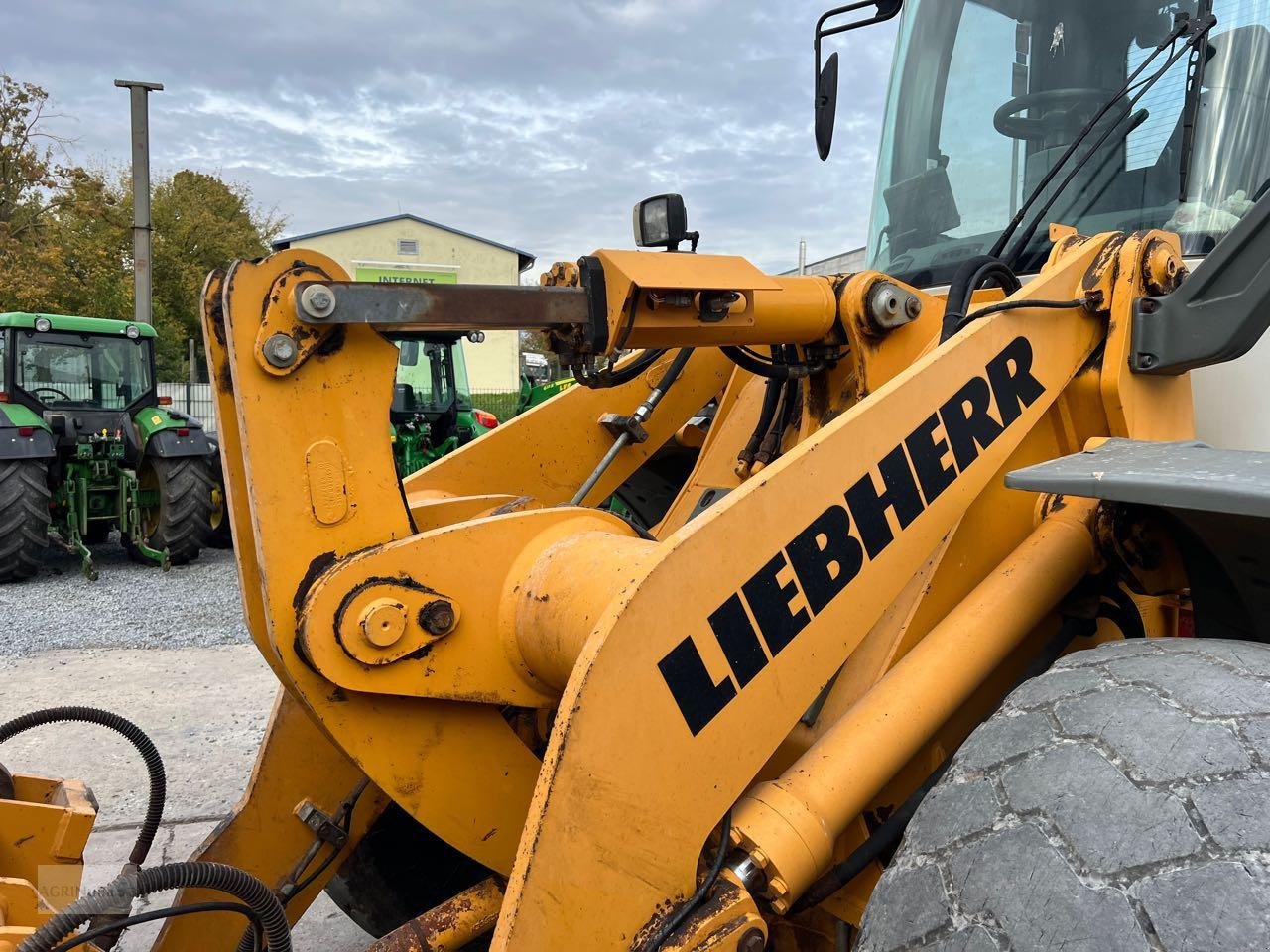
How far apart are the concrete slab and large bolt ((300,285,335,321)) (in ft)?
6.82

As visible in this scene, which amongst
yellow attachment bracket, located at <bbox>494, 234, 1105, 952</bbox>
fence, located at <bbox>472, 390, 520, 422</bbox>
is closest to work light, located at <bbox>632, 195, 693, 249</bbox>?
yellow attachment bracket, located at <bbox>494, 234, 1105, 952</bbox>

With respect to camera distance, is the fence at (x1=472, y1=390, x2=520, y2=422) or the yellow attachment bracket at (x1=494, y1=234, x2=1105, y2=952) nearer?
the yellow attachment bracket at (x1=494, y1=234, x2=1105, y2=952)

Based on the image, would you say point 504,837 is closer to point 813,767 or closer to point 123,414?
point 813,767

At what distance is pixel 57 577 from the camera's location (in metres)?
9.02

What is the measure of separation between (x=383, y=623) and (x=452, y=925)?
59cm

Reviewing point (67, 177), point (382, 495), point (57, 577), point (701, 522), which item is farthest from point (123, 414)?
point (67, 177)

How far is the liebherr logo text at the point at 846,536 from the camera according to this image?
4.78ft

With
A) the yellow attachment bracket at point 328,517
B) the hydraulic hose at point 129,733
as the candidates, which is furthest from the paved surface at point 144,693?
the yellow attachment bracket at point 328,517

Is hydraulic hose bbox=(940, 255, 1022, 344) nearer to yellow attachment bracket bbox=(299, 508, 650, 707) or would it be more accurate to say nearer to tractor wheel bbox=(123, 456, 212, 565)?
yellow attachment bracket bbox=(299, 508, 650, 707)

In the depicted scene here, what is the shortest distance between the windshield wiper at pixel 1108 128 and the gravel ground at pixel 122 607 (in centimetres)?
573

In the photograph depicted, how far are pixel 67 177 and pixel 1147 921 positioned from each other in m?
29.4

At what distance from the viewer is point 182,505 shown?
9156 millimetres

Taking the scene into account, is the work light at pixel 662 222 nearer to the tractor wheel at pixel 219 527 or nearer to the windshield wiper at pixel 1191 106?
the windshield wiper at pixel 1191 106

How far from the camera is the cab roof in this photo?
9.26m
